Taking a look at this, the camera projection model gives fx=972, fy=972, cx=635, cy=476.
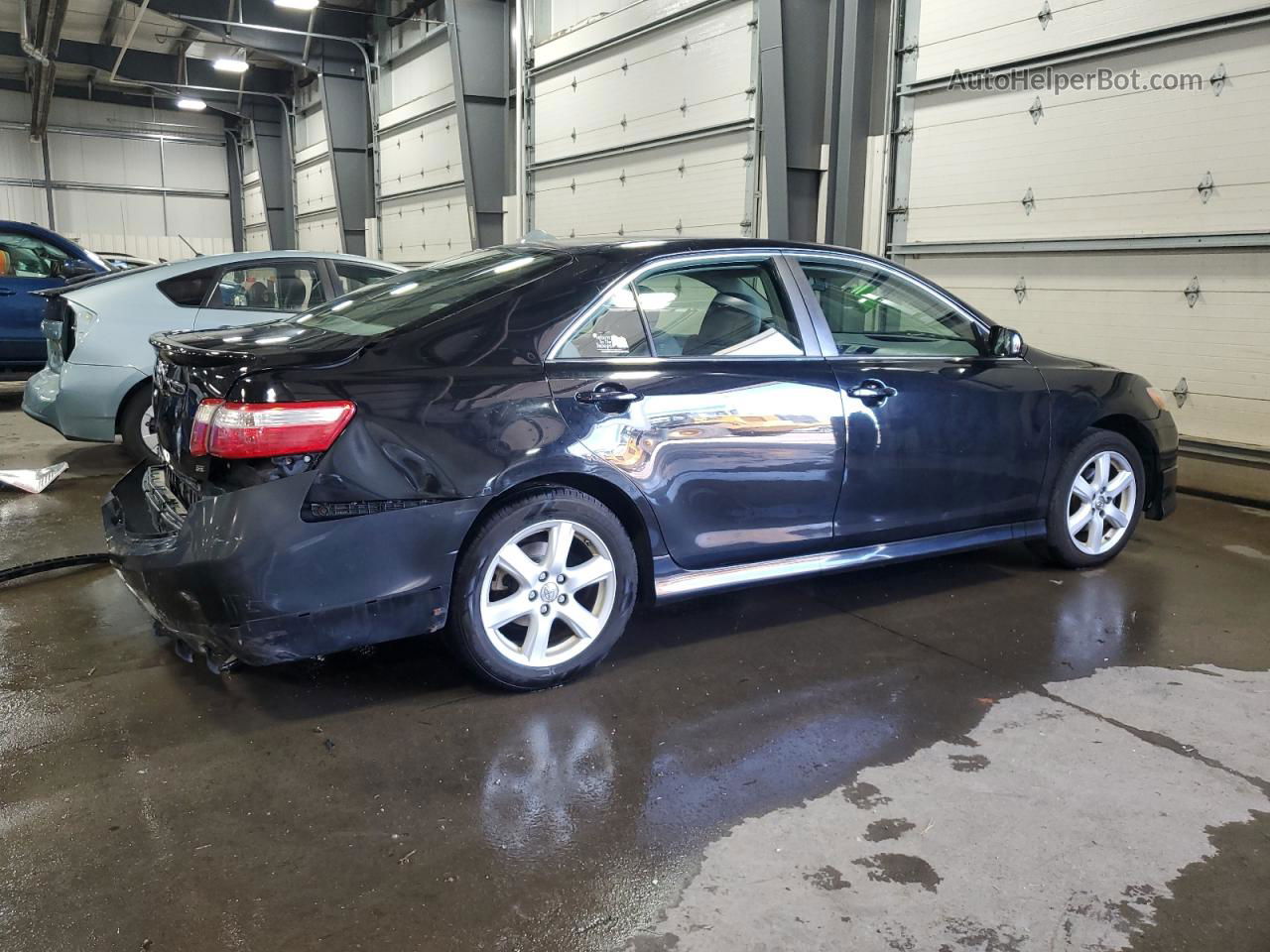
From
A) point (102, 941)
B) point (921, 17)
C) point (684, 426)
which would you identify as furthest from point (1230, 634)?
point (921, 17)

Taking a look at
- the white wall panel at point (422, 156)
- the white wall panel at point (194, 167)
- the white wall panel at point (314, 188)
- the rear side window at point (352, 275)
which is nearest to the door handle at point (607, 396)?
the rear side window at point (352, 275)

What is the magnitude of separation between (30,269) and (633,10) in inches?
268

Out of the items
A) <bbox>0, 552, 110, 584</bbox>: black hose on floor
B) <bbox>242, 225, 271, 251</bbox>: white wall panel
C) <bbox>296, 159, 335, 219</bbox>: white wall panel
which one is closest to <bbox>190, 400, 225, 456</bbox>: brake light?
<bbox>0, 552, 110, 584</bbox>: black hose on floor

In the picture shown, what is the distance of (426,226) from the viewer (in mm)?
16625

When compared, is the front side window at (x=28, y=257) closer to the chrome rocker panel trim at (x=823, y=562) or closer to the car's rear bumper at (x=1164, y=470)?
the chrome rocker panel trim at (x=823, y=562)

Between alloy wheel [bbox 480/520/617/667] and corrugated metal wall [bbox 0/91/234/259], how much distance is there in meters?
26.8

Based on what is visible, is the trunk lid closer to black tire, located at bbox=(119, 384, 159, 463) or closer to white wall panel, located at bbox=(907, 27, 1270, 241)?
black tire, located at bbox=(119, 384, 159, 463)

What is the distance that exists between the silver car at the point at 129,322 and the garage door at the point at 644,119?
496 centimetres

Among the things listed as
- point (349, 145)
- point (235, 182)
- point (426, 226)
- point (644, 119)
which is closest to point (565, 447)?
point (644, 119)

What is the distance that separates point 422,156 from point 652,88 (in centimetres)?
685

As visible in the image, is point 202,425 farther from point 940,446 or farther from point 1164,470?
point 1164,470

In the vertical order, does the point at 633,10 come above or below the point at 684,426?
above

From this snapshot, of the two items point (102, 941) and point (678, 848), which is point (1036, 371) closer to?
point (678, 848)

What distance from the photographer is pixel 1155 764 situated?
2.69 meters
